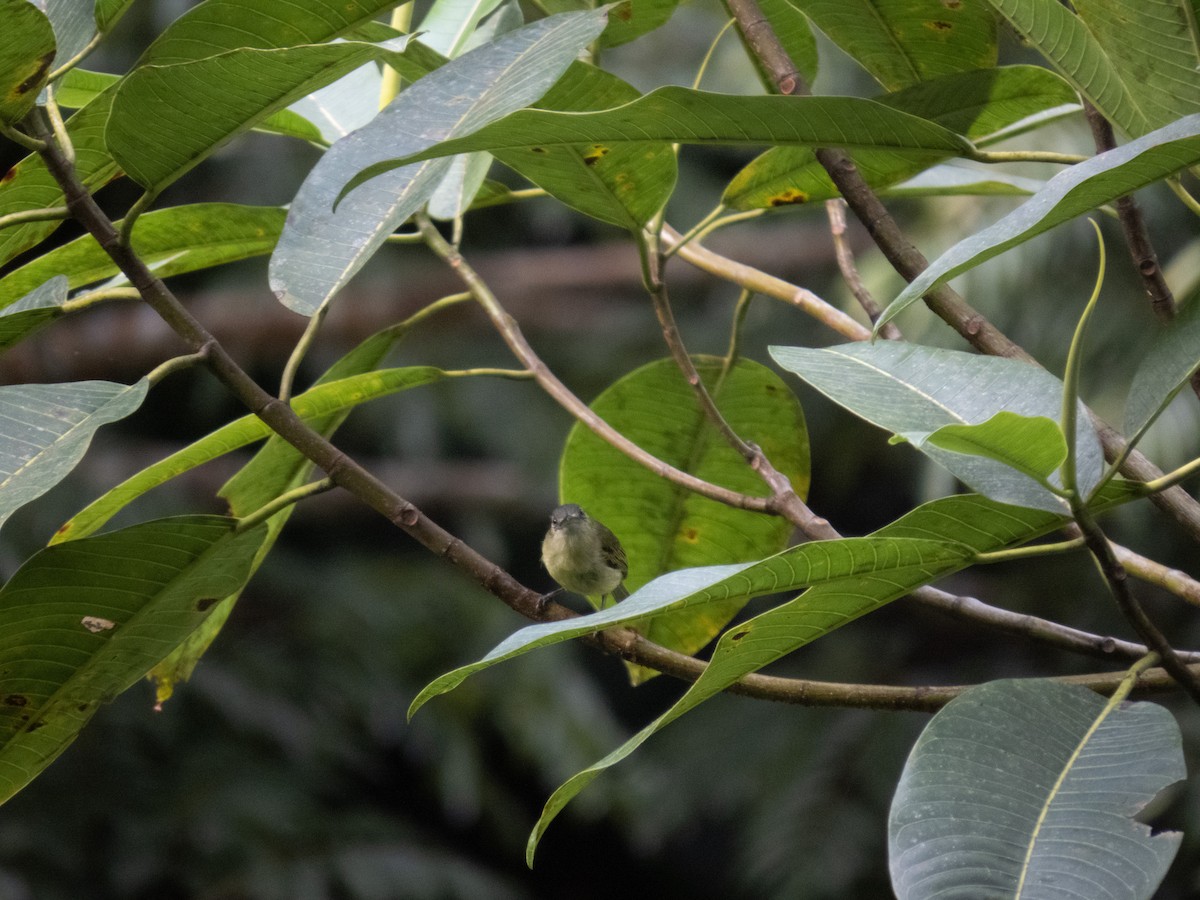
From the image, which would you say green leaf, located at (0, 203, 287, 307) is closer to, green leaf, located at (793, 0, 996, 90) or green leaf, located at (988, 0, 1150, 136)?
green leaf, located at (793, 0, 996, 90)

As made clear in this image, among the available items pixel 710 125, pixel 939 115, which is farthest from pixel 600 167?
pixel 939 115

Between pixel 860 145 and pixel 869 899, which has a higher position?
pixel 860 145

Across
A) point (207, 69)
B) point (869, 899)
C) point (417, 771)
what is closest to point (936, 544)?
point (207, 69)

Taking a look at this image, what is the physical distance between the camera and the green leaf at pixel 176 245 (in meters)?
1.16

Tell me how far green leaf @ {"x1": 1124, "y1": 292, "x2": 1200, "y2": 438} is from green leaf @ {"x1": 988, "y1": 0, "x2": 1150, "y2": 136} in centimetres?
15

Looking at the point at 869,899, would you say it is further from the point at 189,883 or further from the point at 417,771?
the point at 189,883

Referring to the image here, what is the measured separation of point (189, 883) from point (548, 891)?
7.73ft

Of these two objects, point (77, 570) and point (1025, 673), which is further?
point (1025, 673)

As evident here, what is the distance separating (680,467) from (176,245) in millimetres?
567

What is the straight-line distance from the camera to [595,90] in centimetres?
99

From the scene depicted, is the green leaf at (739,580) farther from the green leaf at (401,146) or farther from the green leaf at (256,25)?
the green leaf at (256,25)

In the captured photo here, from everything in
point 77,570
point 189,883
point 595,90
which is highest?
point 595,90

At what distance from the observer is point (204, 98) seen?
87 centimetres

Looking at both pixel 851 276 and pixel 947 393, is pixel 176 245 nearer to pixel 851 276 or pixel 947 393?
pixel 851 276
